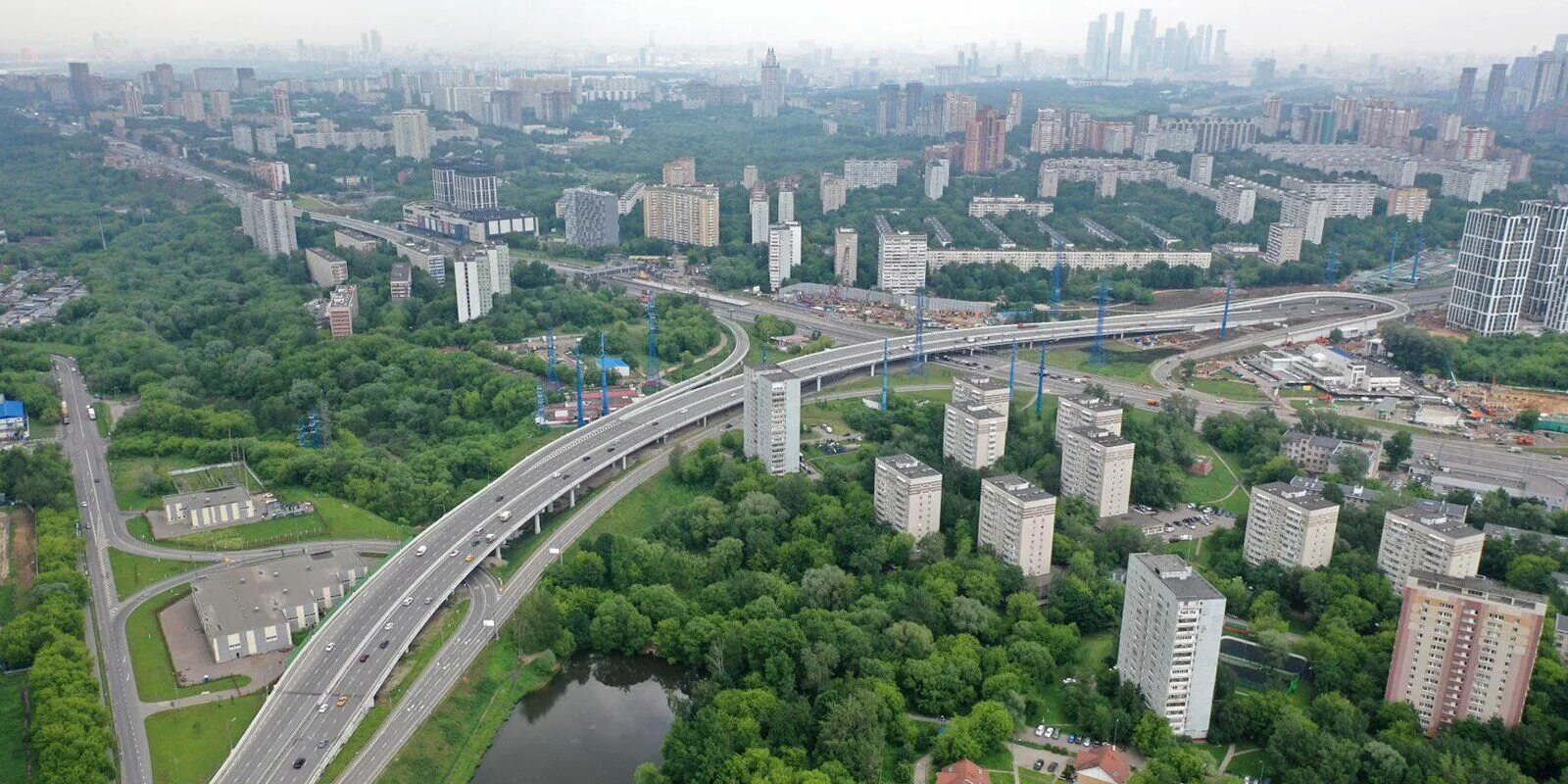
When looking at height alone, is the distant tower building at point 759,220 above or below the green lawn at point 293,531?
above

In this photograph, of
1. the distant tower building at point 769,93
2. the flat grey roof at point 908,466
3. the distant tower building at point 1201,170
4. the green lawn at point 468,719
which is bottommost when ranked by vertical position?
the green lawn at point 468,719

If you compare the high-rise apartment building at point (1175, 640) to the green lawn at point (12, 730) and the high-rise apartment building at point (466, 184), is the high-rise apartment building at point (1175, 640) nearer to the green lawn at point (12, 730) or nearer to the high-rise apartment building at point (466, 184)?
the green lawn at point (12, 730)

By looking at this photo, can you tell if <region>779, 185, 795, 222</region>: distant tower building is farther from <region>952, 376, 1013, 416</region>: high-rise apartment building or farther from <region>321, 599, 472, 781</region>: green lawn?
<region>321, 599, 472, 781</region>: green lawn

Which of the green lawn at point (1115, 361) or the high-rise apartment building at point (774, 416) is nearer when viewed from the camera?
the high-rise apartment building at point (774, 416)

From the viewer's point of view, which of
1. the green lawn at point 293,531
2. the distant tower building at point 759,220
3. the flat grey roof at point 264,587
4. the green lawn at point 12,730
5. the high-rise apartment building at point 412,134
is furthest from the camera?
the high-rise apartment building at point 412,134

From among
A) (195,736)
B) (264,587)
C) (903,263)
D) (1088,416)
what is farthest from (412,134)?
(195,736)

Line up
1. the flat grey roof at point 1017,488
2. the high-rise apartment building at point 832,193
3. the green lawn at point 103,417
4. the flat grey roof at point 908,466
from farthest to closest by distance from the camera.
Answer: the high-rise apartment building at point 832,193 → the green lawn at point 103,417 → the flat grey roof at point 908,466 → the flat grey roof at point 1017,488

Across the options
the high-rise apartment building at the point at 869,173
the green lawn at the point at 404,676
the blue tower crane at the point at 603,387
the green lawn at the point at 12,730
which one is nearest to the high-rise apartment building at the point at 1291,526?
the green lawn at the point at 404,676

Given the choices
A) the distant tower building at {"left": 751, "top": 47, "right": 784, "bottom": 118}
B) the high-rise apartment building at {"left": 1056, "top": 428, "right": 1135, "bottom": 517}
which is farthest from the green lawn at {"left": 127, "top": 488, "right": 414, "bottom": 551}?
the distant tower building at {"left": 751, "top": 47, "right": 784, "bottom": 118}
